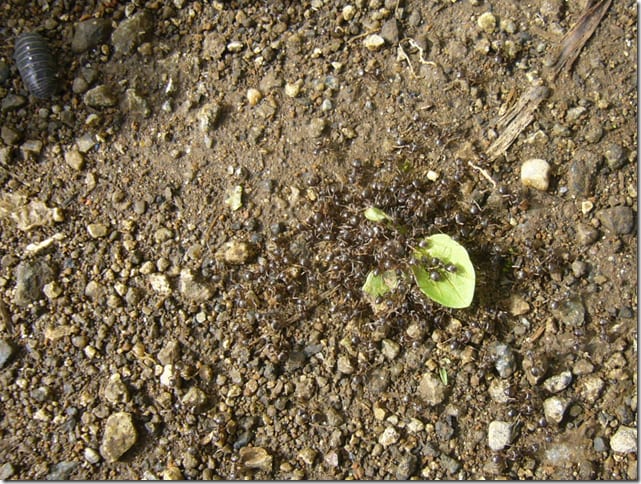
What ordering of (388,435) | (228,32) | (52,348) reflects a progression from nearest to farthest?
(388,435), (52,348), (228,32)

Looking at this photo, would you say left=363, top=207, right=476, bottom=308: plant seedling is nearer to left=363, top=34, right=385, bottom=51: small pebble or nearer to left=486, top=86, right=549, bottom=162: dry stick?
left=486, top=86, right=549, bottom=162: dry stick

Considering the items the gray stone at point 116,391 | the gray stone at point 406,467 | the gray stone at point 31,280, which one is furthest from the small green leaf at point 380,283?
the gray stone at point 31,280

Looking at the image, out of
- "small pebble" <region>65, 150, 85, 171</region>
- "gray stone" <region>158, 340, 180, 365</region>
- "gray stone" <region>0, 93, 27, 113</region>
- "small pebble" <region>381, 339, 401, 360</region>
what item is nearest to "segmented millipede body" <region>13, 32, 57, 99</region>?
"gray stone" <region>0, 93, 27, 113</region>

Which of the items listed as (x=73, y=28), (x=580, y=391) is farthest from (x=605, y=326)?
(x=73, y=28)

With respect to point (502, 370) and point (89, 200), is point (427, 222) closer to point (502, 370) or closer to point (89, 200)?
point (502, 370)

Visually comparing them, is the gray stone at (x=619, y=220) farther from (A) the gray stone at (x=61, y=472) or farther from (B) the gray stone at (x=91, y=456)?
(A) the gray stone at (x=61, y=472)
